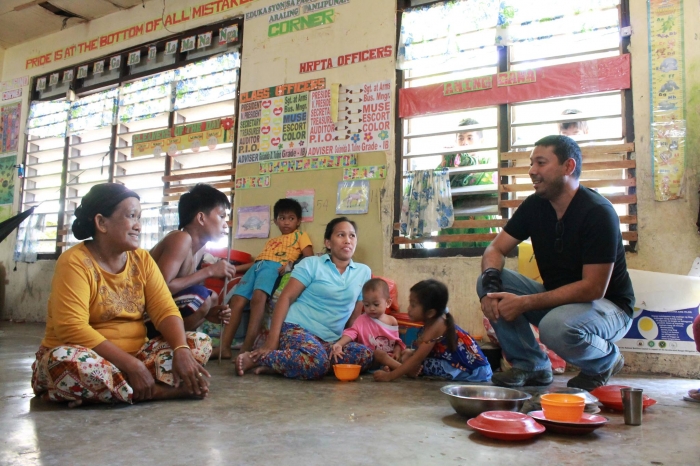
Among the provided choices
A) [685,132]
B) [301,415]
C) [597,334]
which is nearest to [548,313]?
[597,334]

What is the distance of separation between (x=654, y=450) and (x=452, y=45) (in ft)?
11.9

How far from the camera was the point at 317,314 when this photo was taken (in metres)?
3.59

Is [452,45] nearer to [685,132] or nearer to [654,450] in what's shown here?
[685,132]

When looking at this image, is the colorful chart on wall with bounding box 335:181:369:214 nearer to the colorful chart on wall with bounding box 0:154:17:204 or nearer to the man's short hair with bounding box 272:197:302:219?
the man's short hair with bounding box 272:197:302:219

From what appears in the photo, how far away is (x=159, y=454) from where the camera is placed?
1649 mm

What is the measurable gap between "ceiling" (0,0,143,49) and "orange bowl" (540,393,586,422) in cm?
665

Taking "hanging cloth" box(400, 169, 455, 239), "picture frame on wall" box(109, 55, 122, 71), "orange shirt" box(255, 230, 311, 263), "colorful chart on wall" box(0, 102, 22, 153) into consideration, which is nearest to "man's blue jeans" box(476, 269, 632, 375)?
"hanging cloth" box(400, 169, 455, 239)

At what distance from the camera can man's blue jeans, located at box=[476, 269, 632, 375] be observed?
261 cm

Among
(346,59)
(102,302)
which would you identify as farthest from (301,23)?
(102,302)

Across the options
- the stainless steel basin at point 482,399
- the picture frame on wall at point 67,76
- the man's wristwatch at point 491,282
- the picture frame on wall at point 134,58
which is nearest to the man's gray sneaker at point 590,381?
the man's wristwatch at point 491,282

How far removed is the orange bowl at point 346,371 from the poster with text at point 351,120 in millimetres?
2184

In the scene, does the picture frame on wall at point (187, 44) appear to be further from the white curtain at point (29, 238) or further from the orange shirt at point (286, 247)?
the white curtain at point (29, 238)

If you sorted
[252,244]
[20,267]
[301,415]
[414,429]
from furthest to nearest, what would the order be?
[20,267]
[252,244]
[301,415]
[414,429]

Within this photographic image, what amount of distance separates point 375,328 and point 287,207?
1.72 meters
